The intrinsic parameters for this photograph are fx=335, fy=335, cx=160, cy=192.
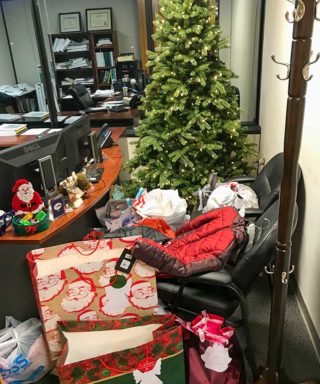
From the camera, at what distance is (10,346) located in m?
1.61

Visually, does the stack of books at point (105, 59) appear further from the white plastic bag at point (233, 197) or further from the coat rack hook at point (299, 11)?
the coat rack hook at point (299, 11)

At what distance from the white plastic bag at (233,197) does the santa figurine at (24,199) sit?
1176 millimetres

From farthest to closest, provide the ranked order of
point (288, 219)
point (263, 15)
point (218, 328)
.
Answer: point (263, 15) → point (218, 328) → point (288, 219)

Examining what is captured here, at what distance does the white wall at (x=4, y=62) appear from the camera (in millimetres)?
5789

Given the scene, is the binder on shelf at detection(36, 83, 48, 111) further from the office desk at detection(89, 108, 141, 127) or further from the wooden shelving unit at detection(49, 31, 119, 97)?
the office desk at detection(89, 108, 141, 127)

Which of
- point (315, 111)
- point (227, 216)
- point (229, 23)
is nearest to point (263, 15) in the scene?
point (229, 23)

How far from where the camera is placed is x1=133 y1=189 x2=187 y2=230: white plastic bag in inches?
90.9

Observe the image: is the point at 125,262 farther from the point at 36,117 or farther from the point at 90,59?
the point at 90,59

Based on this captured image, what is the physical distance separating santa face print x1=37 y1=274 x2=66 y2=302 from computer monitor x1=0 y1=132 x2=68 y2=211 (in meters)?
0.53

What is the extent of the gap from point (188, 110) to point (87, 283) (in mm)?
1636

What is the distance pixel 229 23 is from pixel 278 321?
11.6 feet

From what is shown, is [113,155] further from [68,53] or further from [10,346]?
[68,53]

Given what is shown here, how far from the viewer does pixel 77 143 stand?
231cm

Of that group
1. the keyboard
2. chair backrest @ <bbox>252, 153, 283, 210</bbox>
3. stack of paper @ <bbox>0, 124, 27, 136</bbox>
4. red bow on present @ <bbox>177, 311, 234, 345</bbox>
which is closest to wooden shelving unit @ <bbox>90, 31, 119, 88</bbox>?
the keyboard
